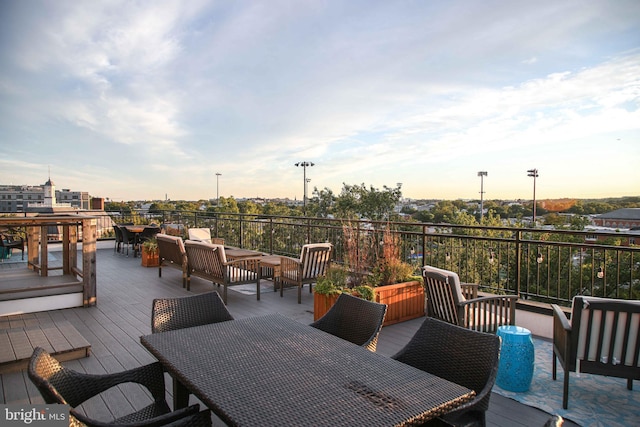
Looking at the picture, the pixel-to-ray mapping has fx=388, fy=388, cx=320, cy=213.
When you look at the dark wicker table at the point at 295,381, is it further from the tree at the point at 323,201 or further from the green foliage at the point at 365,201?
the tree at the point at 323,201

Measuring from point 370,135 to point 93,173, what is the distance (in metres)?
12.8

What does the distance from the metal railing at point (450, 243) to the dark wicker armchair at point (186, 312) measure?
2671 millimetres

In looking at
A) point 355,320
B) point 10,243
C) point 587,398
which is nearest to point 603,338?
point 587,398

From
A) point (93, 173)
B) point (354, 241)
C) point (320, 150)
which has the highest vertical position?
point (320, 150)

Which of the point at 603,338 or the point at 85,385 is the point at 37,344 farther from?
the point at 603,338

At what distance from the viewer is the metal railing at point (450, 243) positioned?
14.1 ft

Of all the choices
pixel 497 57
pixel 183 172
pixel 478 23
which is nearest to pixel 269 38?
pixel 478 23

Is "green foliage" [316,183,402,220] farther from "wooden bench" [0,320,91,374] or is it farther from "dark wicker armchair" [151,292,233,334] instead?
"dark wicker armchair" [151,292,233,334]

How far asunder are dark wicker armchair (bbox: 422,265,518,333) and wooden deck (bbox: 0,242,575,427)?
2.07ft

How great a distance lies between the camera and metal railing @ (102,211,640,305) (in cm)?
429

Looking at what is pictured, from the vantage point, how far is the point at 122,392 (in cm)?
290

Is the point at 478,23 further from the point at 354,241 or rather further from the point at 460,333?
the point at 460,333

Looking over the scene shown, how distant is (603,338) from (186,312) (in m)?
2.83

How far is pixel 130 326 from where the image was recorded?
178 inches
